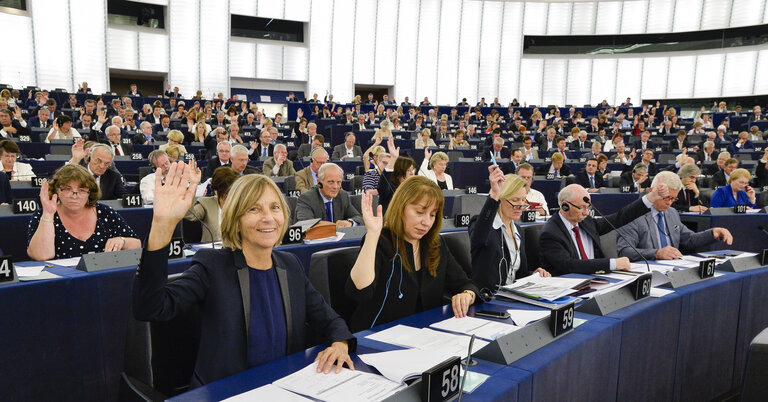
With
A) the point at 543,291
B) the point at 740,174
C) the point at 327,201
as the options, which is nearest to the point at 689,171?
the point at 740,174

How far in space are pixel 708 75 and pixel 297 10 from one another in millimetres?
16570

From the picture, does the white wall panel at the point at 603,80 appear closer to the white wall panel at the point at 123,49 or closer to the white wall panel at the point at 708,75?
the white wall panel at the point at 708,75

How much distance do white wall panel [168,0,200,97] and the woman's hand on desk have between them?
20.1 m

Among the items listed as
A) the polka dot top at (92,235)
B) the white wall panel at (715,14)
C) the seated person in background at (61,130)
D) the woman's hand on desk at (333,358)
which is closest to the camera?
the woman's hand on desk at (333,358)

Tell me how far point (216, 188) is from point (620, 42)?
23.8 meters

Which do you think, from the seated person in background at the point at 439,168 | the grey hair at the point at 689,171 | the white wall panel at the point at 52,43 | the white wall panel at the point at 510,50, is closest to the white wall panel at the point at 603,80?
the white wall panel at the point at 510,50

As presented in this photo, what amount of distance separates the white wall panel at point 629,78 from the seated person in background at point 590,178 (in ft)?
56.8

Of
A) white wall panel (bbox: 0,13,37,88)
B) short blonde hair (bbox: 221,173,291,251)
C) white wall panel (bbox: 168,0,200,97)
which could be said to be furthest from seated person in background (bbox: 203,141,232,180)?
white wall panel (bbox: 168,0,200,97)

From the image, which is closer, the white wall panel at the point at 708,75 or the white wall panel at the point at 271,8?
the white wall panel at the point at 271,8

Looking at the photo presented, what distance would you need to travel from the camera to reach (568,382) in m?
1.62

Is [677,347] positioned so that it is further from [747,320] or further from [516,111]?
[516,111]

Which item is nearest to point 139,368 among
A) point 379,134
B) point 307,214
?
point 307,214

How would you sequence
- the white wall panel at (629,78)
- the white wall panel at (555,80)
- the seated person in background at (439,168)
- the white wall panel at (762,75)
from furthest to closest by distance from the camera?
the white wall panel at (555,80) < the white wall panel at (629,78) < the white wall panel at (762,75) < the seated person in background at (439,168)

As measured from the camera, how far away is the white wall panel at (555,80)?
23.6 metres
